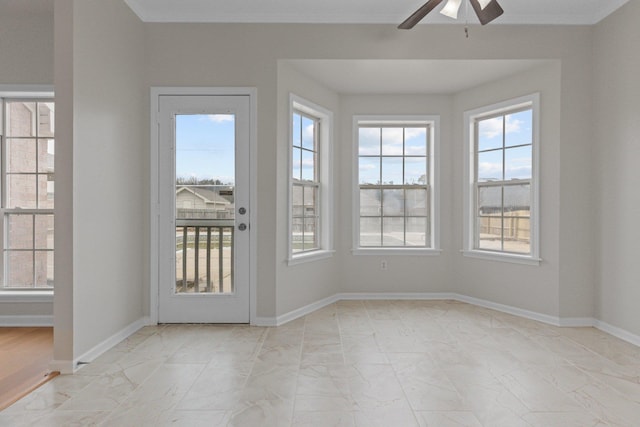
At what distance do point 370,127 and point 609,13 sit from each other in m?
2.48

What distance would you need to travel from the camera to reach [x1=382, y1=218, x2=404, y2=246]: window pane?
15.8 ft

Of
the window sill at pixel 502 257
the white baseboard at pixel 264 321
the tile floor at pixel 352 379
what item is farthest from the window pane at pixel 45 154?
the window sill at pixel 502 257

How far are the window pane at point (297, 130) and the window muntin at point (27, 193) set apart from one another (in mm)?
2317

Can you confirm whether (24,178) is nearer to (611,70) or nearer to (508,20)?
(508,20)

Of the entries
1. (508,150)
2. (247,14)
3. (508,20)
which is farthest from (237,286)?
(508,20)

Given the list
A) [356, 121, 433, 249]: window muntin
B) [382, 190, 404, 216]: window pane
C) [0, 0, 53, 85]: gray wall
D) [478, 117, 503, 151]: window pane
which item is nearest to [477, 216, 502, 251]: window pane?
[356, 121, 433, 249]: window muntin

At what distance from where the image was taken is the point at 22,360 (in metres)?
2.86

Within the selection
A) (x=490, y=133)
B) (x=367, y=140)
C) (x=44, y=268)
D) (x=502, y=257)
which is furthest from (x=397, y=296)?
(x=44, y=268)

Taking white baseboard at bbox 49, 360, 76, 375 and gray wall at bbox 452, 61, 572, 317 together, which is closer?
white baseboard at bbox 49, 360, 76, 375

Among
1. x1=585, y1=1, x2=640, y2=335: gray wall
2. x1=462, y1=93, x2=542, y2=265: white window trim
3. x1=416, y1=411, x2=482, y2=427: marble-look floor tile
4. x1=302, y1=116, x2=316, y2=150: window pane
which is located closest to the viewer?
x1=416, y1=411, x2=482, y2=427: marble-look floor tile

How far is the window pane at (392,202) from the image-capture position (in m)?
4.82

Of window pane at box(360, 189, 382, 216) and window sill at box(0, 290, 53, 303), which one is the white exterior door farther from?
window pane at box(360, 189, 382, 216)

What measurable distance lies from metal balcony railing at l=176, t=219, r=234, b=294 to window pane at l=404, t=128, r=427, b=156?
94.5 inches

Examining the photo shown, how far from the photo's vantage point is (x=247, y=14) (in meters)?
3.64
